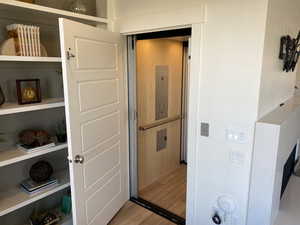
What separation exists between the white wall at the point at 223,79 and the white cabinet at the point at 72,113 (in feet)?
1.86

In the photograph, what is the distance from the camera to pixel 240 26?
1596 millimetres

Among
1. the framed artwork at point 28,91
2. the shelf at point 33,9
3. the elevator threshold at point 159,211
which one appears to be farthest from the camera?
the elevator threshold at point 159,211

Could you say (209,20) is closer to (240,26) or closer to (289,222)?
(240,26)

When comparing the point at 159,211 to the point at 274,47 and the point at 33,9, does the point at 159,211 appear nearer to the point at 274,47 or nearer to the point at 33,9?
the point at 274,47

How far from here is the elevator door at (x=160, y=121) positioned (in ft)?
9.14

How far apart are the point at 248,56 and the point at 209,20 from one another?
41 centimetres

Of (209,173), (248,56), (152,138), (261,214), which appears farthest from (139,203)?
(248,56)

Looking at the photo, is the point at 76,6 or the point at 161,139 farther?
the point at 161,139

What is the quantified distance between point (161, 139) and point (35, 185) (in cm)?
174

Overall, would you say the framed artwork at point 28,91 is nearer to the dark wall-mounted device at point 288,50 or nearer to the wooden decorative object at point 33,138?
the wooden decorative object at point 33,138

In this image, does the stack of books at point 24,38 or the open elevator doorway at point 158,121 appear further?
the open elevator doorway at point 158,121

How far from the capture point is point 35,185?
1955mm

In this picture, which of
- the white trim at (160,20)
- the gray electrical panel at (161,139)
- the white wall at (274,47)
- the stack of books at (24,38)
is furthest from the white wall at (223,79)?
the gray electrical panel at (161,139)

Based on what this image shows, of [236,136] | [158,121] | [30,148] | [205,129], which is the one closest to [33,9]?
[30,148]
